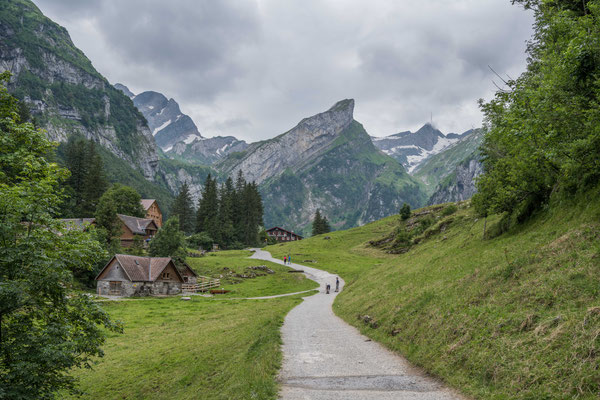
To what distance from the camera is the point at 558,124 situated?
15.6 meters

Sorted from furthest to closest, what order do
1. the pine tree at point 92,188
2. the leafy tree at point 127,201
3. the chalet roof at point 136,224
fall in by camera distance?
the leafy tree at point 127,201 < the pine tree at point 92,188 < the chalet roof at point 136,224

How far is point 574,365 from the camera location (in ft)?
26.7

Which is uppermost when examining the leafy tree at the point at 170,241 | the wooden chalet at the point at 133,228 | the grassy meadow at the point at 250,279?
the wooden chalet at the point at 133,228

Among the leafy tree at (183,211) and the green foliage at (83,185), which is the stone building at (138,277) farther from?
the leafy tree at (183,211)

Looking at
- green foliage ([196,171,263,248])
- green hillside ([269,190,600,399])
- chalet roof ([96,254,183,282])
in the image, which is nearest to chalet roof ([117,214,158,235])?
green foliage ([196,171,263,248])

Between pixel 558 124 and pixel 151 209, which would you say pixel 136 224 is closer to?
pixel 151 209

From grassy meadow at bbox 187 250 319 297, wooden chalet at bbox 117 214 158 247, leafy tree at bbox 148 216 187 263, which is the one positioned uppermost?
wooden chalet at bbox 117 214 158 247

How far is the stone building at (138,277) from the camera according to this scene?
5609cm

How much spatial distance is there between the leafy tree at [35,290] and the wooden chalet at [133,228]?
273 ft

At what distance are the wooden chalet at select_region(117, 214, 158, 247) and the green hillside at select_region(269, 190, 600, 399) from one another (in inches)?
3395

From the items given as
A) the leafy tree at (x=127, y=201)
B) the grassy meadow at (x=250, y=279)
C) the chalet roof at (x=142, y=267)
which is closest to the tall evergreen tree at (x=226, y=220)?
the leafy tree at (x=127, y=201)

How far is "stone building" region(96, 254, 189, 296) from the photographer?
56094 millimetres

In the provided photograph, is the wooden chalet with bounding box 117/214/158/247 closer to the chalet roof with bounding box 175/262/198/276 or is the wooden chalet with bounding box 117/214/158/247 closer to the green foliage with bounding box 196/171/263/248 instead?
the green foliage with bounding box 196/171/263/248

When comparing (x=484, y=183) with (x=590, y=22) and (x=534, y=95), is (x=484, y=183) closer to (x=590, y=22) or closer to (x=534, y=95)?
(x=534, y=95)
